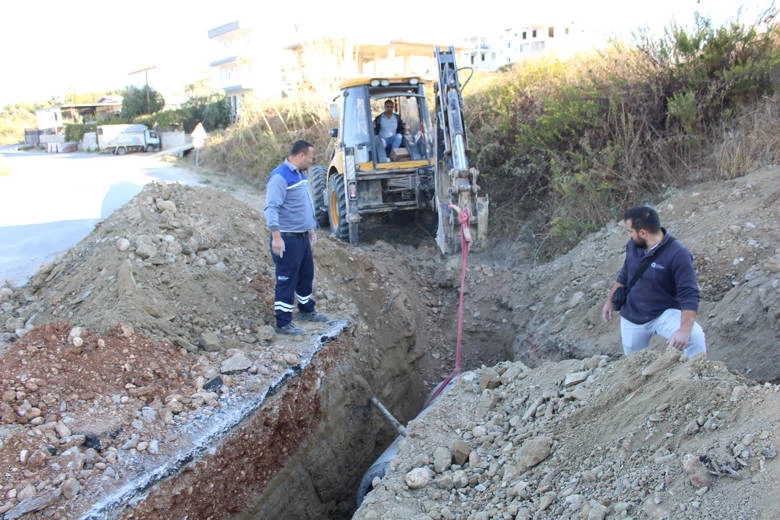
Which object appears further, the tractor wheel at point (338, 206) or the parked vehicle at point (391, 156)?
the tractor wheel at point (338, 206)

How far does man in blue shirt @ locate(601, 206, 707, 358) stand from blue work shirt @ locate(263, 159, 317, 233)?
9.21 feet

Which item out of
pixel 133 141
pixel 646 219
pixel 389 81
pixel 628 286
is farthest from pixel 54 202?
pixel 133 141

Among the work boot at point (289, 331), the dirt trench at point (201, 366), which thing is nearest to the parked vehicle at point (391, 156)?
the dirt trench at point (201, 366)

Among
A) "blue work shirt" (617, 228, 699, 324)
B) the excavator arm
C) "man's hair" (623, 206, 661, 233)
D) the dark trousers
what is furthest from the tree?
"man's hair" (623, 206, 661, 233)

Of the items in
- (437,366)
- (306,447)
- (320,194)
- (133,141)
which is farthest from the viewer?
(133,141)

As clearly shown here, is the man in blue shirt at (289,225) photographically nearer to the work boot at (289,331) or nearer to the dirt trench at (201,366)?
the work boot at (289,331)

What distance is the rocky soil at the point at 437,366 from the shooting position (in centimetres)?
304

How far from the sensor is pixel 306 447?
523 centimetres

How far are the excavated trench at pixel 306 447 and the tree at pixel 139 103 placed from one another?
1612 inches

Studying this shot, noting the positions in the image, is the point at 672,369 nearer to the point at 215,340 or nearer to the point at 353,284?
the point at 215,340

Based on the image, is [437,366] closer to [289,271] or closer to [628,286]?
[289,271]

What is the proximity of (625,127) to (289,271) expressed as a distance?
5249mm

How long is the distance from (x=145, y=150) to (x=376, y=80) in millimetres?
29839

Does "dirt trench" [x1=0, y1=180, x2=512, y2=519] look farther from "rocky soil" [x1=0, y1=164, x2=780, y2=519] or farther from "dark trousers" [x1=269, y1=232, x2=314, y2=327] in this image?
"dark trousers" [x1=269, y1=232, x2=314, y2=327]
